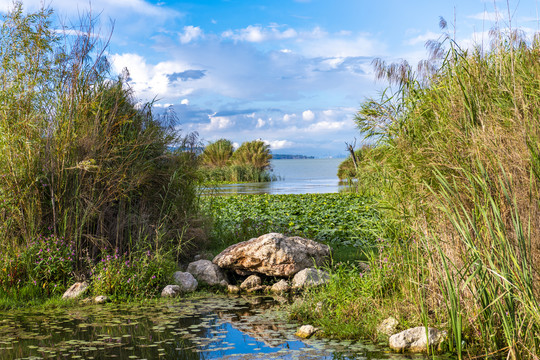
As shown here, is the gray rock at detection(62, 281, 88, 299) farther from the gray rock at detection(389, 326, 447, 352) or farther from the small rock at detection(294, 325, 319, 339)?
the gray rock at detection(389, 326, 447, 352)

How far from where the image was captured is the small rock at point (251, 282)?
28.1 feet

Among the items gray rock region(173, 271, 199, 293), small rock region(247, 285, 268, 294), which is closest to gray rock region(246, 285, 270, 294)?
small rock region(247, 285, 268, 294)

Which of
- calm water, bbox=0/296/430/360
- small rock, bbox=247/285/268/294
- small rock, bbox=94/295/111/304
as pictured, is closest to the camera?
calm water, bbox=0/296/430/360

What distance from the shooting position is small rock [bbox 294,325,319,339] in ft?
18.9

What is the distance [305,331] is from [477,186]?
243 centimetres

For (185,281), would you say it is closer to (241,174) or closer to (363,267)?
(363,267)

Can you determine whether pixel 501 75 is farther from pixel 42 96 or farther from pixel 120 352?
pixel 42 96

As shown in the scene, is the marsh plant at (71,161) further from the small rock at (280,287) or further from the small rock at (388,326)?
the small rock at (388,326)

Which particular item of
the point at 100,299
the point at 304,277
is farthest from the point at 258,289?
the point at 100,299

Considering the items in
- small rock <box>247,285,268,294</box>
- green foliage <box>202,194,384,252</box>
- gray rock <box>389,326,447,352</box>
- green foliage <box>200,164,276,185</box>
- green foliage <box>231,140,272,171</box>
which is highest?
green foliage <box>231,140,272,171</box>

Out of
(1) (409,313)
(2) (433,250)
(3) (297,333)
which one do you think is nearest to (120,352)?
(3) (297,333)

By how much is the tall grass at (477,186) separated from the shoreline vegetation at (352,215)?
0.07 feet

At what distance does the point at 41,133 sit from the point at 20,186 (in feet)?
3.16

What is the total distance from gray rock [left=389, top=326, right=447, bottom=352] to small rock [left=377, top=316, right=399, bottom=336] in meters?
0.25
